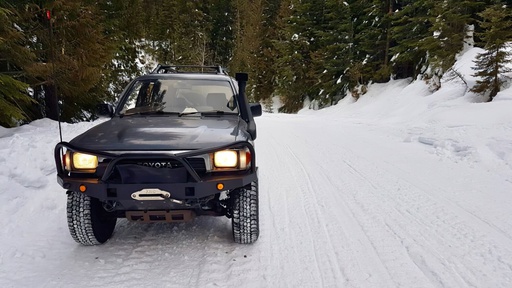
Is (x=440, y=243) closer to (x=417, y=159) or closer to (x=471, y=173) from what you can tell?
(x=471, y=173)

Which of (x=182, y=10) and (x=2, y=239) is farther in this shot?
(x=182, y=10)

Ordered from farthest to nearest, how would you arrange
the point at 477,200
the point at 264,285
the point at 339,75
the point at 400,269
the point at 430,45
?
the point at 339,75
the point at 430,45
the point at 477,200
the point at 400,269
the point at 264,285

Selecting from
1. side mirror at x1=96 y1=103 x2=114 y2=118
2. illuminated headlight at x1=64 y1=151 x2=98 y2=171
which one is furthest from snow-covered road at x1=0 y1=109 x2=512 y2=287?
side mirror at x1=96 y1=103 x2=114 y2=118

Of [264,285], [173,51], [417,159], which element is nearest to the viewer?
[264,285]

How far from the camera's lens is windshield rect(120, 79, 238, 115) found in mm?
4250

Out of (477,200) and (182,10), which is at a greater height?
(182,10)

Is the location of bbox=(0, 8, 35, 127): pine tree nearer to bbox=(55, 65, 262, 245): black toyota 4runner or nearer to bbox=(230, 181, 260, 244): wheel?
bbox=(55, 65, 262, 245): black toyota 4runner

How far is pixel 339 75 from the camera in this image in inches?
1030

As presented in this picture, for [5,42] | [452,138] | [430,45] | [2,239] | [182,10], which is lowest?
[2,239]

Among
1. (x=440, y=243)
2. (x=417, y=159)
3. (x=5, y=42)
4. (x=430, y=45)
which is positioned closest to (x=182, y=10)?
(x=430, y=45)

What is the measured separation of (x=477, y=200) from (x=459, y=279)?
2263 millimetres

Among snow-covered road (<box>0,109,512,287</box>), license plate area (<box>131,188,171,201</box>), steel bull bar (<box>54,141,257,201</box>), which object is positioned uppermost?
steel bull bar (<box>54,141,257,201</box>)

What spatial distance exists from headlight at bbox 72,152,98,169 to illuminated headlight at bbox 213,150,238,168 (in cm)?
106

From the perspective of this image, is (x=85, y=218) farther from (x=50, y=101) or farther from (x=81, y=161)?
(x=50, y=101)
